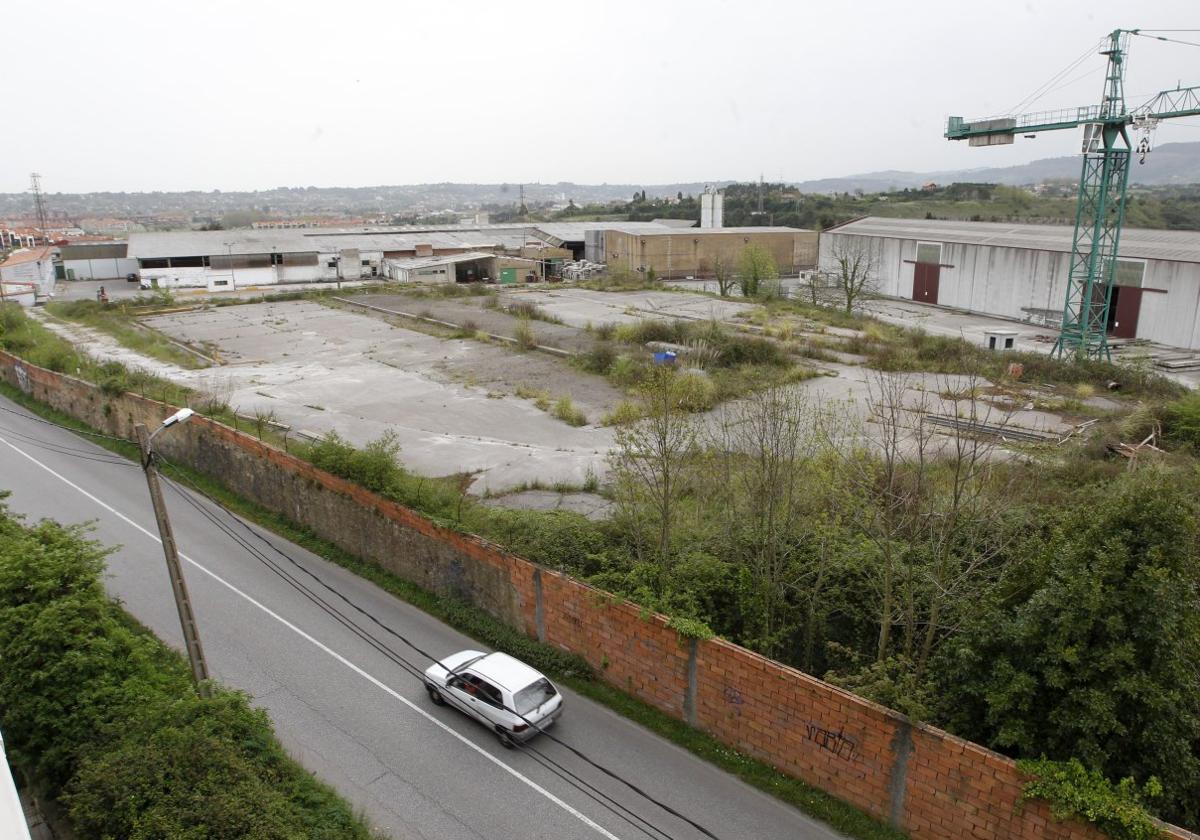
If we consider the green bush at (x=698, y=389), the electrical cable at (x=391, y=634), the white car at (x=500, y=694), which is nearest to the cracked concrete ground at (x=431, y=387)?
the green bush at (x=698, y=389)

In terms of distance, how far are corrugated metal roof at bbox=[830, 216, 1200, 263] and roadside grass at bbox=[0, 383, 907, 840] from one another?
3374 centimetres

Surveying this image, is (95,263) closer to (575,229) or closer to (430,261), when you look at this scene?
(430,261)

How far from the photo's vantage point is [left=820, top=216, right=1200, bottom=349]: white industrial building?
3362 centimetres

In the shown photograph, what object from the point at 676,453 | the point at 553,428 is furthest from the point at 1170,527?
the point at 553,428

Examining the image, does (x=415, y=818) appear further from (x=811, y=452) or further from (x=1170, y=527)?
(x=1170, y=527)

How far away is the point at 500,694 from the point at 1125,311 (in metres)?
36.7

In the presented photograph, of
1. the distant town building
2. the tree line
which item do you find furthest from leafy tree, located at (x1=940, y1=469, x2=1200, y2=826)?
the distant town building

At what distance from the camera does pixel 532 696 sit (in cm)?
1039

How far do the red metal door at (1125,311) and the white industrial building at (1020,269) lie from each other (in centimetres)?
4

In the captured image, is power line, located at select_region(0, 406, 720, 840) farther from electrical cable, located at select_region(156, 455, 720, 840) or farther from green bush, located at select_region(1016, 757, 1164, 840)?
green bush, located at select_region(1016, 757, 1164, 840)

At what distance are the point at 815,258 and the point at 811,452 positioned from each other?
56489mm

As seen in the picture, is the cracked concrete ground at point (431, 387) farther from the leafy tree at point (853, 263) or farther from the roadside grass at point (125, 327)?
the leafy tree at point (853, 263)

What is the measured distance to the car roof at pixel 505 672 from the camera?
34.0 ft

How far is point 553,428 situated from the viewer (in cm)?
2278
